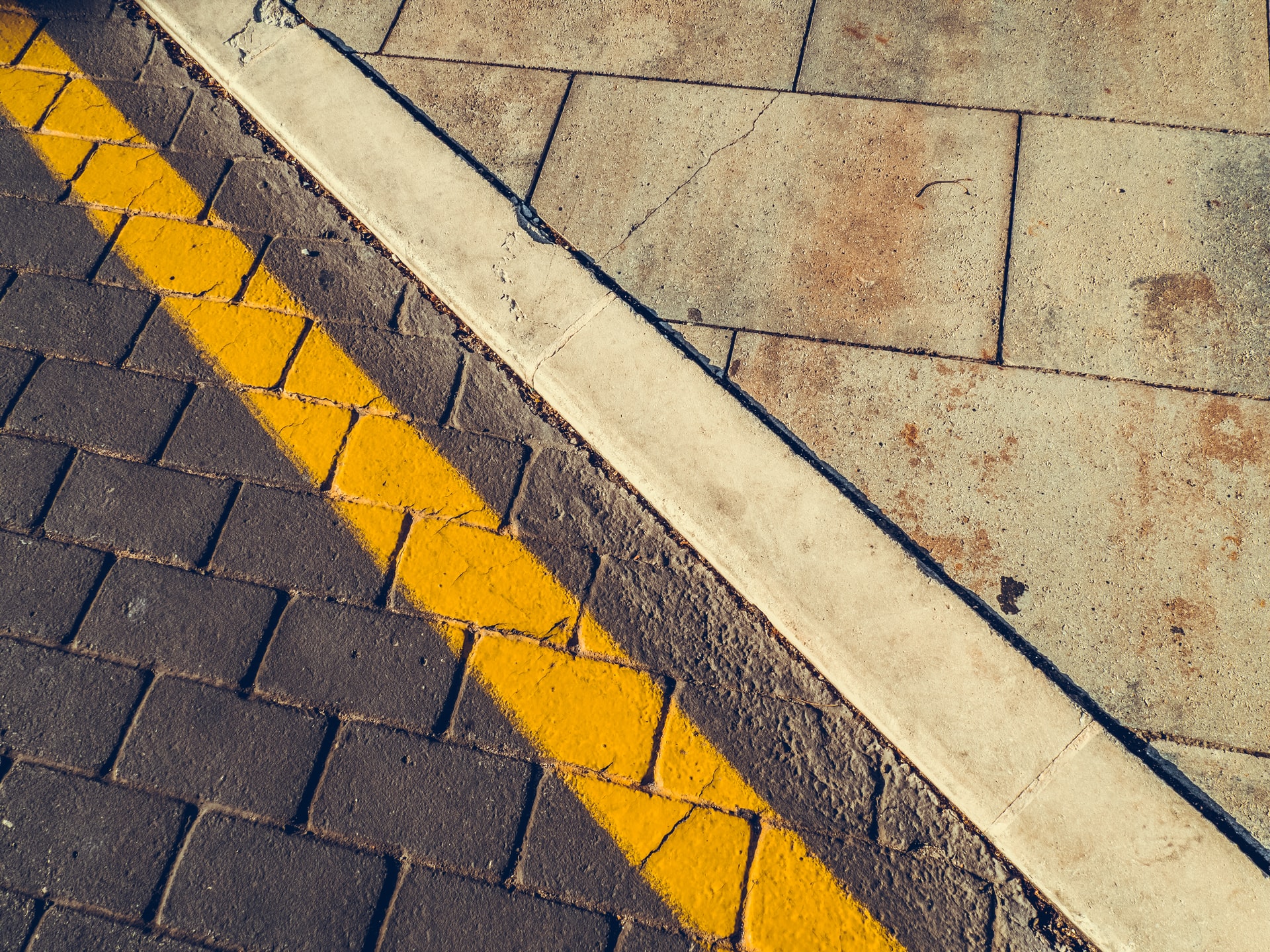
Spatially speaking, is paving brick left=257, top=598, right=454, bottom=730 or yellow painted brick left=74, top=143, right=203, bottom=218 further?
yellow painted brick left=74, top=143, right=203, bottom=218

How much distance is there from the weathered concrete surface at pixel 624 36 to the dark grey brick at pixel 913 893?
242cm

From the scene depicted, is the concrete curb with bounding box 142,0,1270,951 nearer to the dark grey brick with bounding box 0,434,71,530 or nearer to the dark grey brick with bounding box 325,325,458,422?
the dark grey brick with bounding box 325,325,458,422

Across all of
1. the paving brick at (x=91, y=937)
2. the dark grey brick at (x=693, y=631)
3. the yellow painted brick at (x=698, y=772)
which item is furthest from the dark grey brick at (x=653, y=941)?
the paving brick at (x=91, y=937)

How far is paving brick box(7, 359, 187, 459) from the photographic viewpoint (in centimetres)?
252

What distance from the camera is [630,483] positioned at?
2398 mm

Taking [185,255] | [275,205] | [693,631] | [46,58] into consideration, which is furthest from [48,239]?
[693,631]

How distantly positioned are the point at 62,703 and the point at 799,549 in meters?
1.92

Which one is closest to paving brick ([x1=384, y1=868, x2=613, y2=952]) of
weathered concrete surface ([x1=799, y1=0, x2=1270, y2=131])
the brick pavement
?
the brick pavement

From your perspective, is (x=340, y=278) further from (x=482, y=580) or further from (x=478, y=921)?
(x=478, y=921)

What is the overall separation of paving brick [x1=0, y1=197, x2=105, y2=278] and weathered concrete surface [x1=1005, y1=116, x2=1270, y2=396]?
9.62ft

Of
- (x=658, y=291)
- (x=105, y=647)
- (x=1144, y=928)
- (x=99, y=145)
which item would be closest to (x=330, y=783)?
(x=105, y=647)

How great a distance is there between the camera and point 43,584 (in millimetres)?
2344

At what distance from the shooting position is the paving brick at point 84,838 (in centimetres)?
198

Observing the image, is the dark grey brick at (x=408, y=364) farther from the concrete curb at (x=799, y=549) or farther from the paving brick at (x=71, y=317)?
the paving brick at (x=71, y=317)
